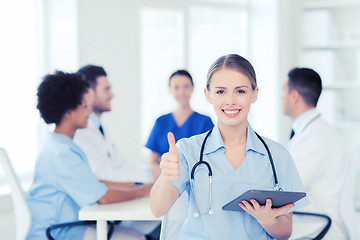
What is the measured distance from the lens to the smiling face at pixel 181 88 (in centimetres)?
323

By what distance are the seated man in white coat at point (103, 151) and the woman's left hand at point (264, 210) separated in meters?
1.18

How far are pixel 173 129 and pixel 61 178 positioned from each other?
1.18m

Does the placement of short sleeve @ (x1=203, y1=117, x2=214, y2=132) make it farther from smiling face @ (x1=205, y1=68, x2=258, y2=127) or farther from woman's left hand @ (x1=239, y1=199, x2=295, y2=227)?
woman's left hand @ (x1=239, y1=199, x2=295, y2=227)

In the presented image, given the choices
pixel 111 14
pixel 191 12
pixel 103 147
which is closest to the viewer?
pixel 103 147

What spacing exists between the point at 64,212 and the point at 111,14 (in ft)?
6.33

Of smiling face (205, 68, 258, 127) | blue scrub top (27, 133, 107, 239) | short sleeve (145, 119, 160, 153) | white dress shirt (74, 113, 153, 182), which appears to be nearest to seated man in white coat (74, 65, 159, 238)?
white dress shirt (74, 113, 153, 182)

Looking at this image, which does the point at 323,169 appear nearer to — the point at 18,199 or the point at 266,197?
the point at 266,197

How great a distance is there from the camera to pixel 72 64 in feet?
11.4

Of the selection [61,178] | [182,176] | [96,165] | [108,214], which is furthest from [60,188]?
[182,176]

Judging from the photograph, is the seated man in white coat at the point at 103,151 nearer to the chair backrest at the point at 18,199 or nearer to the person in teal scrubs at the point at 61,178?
the person in teal scrubs at the point at 61,178

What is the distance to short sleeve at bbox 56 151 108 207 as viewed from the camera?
2.15m

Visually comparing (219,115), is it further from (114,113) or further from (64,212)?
(114,113)

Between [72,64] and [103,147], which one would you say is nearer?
[103,147]

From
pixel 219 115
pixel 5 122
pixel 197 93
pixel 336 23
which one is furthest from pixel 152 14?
pixel 219 115
